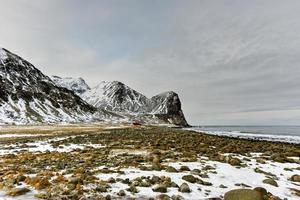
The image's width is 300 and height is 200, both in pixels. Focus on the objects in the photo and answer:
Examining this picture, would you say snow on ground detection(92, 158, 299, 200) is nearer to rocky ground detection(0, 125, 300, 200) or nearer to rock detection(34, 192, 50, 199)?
rocky ground detection(0, 125, 300, 200)

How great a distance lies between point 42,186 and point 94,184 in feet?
7.69

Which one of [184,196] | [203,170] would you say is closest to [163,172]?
[203,170]

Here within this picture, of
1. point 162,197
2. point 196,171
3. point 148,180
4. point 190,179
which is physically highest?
point 196,171

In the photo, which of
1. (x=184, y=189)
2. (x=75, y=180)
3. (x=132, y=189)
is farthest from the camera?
(x=75, y=180)

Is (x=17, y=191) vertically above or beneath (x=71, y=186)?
beneath

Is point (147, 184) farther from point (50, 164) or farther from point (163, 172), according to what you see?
point (50, 164)

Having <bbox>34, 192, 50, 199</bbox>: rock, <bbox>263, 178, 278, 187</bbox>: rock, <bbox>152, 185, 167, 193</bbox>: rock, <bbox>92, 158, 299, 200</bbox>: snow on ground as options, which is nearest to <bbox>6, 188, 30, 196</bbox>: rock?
<bbox>34, 192, 50, 199</bbox>: rock

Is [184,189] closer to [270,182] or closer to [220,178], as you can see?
[220,178]

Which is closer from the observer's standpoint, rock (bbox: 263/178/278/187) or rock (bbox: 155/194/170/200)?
rock (bbox: 155/194/170/200)

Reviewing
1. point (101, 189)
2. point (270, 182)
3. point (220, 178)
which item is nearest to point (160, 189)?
point (101, 189)

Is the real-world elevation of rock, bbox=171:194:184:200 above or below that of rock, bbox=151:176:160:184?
below

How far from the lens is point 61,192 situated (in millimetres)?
12070

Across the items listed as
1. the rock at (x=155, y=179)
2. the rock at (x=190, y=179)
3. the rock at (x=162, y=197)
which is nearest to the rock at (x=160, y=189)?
the rock at (x=162, y=197)

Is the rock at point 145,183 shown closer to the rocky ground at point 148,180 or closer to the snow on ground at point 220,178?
the rocky ground at point 148,180
